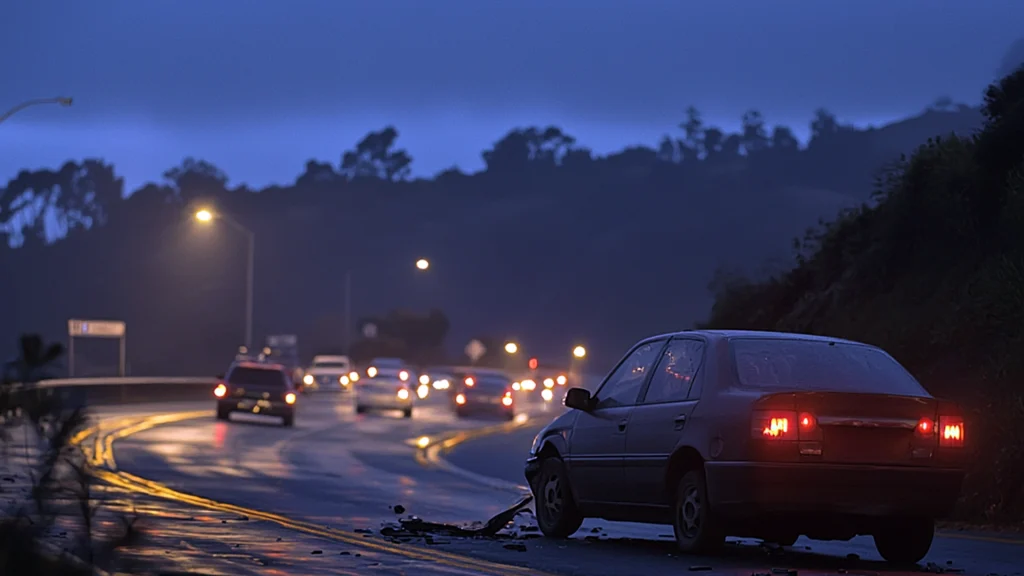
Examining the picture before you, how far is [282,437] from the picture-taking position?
105 feet

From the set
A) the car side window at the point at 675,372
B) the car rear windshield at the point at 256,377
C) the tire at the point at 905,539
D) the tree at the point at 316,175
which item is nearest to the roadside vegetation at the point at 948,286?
the tire at the point at 905,539

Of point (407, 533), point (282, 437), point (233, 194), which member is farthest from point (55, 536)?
point (233, 194)

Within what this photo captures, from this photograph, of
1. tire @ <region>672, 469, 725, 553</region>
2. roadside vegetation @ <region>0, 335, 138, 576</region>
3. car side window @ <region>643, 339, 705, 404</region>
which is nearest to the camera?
roadside vegetation @ <region>0, 335, 138, 576</region>

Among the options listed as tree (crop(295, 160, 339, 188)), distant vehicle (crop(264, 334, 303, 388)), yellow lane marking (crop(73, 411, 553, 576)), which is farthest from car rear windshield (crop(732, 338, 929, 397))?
tree (crop(295, 160, 339, 188))

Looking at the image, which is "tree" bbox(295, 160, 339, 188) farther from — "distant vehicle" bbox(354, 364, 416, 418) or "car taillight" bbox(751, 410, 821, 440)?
"car taillight" bbox(751, 410, 821, 440)

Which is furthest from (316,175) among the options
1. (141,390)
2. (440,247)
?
(141,390)

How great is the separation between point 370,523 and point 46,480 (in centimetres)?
808

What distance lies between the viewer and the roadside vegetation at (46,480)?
5.75 metres

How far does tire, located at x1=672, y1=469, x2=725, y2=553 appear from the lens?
10.7 meters

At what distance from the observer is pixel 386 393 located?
46781 mm

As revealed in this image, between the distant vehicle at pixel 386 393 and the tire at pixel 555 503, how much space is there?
33.6m

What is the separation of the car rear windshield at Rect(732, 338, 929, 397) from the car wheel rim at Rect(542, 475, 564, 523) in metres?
2.45

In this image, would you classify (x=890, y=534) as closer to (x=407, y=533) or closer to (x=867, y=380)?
(x=867, y=380)

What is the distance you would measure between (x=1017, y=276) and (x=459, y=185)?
18102cm
